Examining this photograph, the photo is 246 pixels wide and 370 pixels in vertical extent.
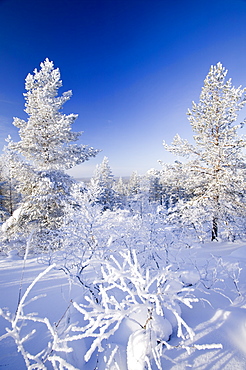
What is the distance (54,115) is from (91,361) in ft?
32.3

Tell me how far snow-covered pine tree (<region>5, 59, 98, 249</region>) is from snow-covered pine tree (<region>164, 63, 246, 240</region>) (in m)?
6.08

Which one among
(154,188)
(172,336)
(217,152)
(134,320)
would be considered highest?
(217,152)

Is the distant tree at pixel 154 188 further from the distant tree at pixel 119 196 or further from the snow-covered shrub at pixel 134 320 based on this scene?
the snow-covered shrub at pixel 134 320

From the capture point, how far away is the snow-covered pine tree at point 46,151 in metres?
8.26

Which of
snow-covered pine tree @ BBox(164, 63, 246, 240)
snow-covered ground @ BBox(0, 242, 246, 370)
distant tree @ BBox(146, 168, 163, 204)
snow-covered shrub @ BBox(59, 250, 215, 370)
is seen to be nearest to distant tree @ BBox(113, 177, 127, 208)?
distant tree @ BBox(146, 168, 163, 204)

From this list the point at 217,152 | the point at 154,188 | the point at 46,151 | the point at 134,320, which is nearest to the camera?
the point at 134,320

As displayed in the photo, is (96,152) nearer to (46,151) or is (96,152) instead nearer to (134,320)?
(46,151)

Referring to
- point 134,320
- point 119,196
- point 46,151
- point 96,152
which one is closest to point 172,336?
point 134,320

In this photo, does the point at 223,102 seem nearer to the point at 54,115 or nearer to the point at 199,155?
the point at 199,155

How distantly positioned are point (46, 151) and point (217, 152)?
9051mm

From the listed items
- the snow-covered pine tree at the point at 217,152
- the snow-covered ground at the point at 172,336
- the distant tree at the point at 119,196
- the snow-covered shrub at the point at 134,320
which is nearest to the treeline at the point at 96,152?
the snow-covered pine tree at the point at 217,152

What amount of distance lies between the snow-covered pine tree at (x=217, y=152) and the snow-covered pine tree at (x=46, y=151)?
240 inches

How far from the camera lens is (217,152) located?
795cm

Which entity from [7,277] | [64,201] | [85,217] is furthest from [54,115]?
[7,277]
